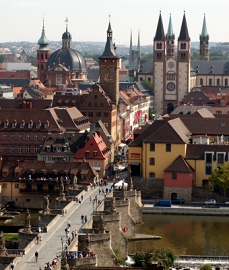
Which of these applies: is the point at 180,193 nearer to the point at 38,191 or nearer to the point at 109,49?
the point at 38,191

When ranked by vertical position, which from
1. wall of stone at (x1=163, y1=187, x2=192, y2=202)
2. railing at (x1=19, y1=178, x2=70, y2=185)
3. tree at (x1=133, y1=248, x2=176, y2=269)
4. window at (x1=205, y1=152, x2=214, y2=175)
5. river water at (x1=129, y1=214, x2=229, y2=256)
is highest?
window at (x1=205, y1=152, x2=214, y2=175)

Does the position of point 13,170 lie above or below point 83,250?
above

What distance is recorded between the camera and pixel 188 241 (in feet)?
288

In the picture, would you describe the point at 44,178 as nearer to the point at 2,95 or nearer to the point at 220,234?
the point at 220,234

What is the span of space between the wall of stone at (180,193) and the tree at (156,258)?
30644mm

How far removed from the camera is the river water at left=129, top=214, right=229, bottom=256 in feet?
277

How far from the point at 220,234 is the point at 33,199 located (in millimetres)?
22695

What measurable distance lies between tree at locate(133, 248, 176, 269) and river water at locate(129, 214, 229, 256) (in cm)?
760

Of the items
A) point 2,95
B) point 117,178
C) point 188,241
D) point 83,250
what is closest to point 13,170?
point 117,178

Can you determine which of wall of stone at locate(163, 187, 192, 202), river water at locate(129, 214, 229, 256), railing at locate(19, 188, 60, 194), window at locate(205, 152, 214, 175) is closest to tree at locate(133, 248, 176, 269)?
river water at locate(129, 214, 229, 256)

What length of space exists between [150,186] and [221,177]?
8676 millimetres

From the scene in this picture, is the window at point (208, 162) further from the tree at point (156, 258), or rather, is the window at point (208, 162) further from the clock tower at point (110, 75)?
the clock tower at point (110, 75)

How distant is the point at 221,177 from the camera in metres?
103

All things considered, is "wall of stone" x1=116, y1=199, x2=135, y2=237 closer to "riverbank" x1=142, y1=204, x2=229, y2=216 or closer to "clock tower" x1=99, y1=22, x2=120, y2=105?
"riverbank" x1=142, y1=204, x2=229, y2=216
